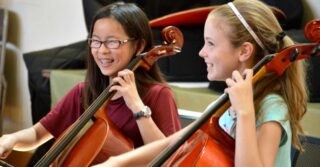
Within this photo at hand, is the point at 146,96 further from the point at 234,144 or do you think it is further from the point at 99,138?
the point at 234,144

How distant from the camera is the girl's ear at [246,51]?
3.15 feet

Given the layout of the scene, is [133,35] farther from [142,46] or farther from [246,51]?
[246,51]

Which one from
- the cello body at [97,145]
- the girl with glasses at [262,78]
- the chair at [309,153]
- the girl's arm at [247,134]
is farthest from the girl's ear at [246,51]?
the cello body at [97,145]

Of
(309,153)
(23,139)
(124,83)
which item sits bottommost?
(309,153)

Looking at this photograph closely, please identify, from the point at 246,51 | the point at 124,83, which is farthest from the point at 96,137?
the point at 246,51

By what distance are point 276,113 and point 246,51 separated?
0.14 m

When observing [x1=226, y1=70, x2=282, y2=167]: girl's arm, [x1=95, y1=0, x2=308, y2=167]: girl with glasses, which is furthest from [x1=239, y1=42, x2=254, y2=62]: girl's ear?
[x1=226, y1=70, x2=282, y2=167]: girl's arm

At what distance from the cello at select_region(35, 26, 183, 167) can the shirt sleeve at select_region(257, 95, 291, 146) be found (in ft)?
1.09

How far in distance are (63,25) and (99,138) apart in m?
1.83

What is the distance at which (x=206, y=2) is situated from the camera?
2.22 m

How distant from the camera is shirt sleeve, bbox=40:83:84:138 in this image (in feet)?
4.50

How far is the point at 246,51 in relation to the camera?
96 centimetres

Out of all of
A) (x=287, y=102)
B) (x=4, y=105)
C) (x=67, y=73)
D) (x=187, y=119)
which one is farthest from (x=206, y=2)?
(x=4, y=105)

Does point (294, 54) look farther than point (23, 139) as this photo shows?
No
